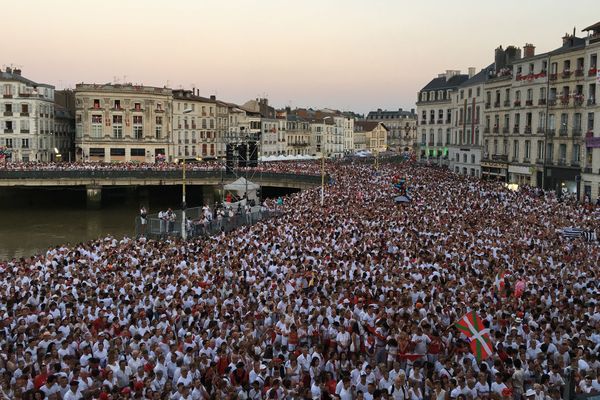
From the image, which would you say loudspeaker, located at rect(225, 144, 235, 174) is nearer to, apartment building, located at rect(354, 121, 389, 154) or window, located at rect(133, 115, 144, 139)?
window, located at rect(133, 115, 144, 139)

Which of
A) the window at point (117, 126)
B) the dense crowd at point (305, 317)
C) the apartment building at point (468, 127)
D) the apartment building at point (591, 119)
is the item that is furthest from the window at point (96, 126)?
the dense crowd at point (305, 317)

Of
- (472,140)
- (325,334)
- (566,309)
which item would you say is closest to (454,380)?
(325,334)

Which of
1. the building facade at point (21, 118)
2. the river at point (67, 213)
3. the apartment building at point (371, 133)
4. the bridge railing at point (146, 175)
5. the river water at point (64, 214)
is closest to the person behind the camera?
the river water at point (64, 214)

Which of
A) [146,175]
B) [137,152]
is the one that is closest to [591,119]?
[146,175]

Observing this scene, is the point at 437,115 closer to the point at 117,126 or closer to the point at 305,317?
the point at 117,126

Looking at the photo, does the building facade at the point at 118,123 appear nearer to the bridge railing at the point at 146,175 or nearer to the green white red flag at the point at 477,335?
the bridge railing at the point at 146,175

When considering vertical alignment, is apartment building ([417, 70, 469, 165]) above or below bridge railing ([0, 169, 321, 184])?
above

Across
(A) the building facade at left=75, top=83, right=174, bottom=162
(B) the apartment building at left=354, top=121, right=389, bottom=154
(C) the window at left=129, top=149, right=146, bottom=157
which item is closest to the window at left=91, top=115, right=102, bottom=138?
(A) the building facade at left=75, top=83, right=174, bottom=162

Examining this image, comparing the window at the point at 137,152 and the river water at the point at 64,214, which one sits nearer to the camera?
the river water at the point at 64,214
